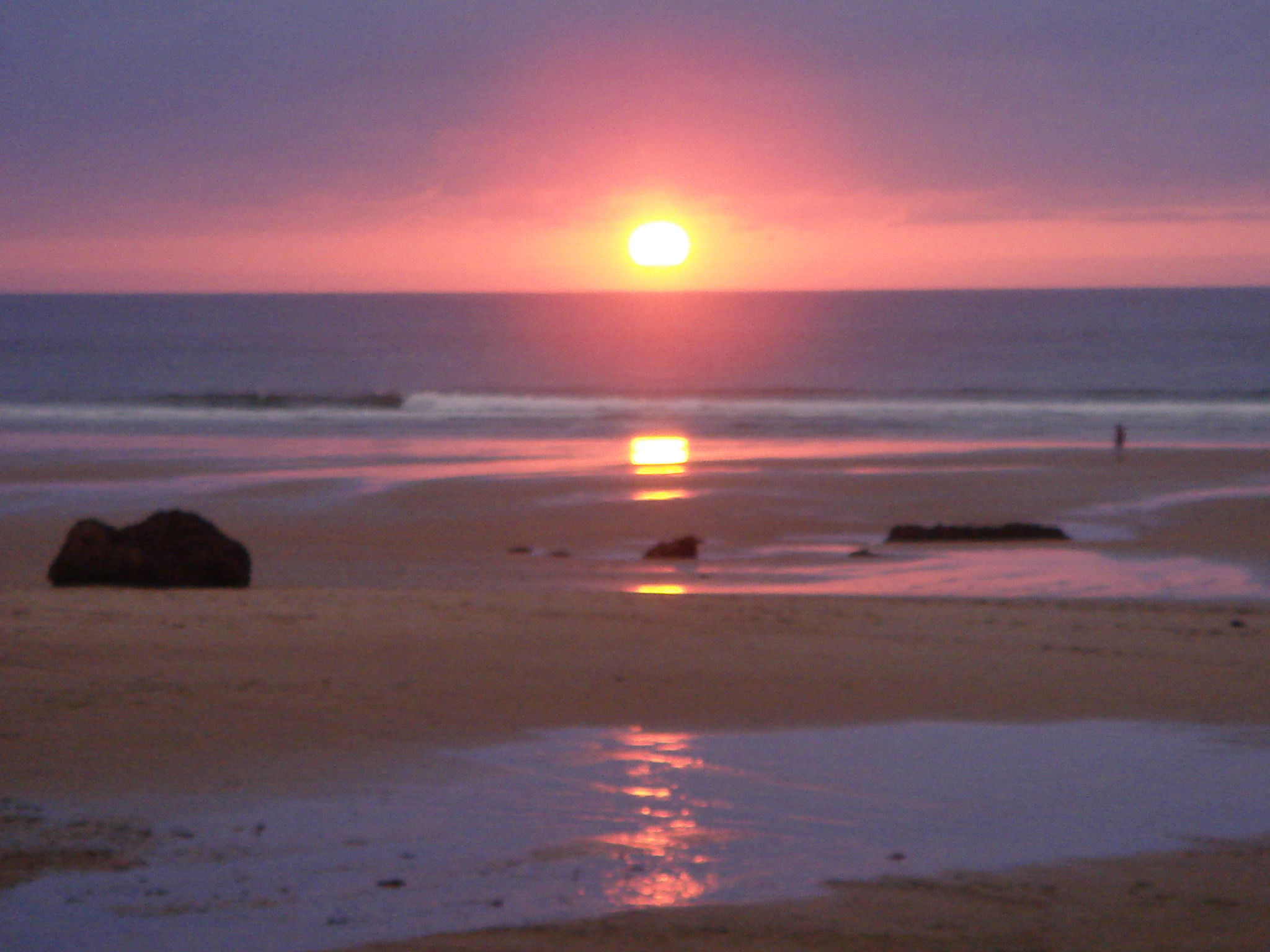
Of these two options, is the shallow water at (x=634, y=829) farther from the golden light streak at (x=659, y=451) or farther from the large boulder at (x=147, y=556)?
the golden light streak at (x=659, y=451)

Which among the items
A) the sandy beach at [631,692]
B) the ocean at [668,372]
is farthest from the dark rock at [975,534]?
the ocean at [668,372]

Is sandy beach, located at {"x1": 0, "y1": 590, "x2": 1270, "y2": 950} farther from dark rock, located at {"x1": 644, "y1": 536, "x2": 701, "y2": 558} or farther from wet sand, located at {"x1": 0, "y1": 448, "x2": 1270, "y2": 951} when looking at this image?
dark rock, located at {"x1": 644, "y1": 536, "x2": 701, "y2": 558}

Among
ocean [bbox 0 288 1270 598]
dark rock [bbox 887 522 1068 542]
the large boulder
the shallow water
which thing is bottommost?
the shallow water

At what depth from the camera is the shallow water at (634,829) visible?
4.28 meters

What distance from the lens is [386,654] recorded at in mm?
8289

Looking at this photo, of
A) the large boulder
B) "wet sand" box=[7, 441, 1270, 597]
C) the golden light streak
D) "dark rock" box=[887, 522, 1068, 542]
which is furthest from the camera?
the golden light streak

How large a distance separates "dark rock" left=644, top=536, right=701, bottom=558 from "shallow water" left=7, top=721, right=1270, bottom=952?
9.17 metres

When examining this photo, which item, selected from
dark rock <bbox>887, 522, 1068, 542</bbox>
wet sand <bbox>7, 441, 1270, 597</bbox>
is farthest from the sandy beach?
dark rock <bbox>887, 522, 1068, 542</bbox>

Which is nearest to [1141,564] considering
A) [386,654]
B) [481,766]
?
[386,654]

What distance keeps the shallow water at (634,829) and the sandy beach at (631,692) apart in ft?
0.70

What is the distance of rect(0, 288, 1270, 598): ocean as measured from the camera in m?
15.7

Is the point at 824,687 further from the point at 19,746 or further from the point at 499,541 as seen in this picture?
the point at 499,541

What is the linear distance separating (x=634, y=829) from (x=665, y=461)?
2462 centimetres

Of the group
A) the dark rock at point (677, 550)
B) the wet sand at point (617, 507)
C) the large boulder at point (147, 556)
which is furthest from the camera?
the dark rock at point (677, 550)
